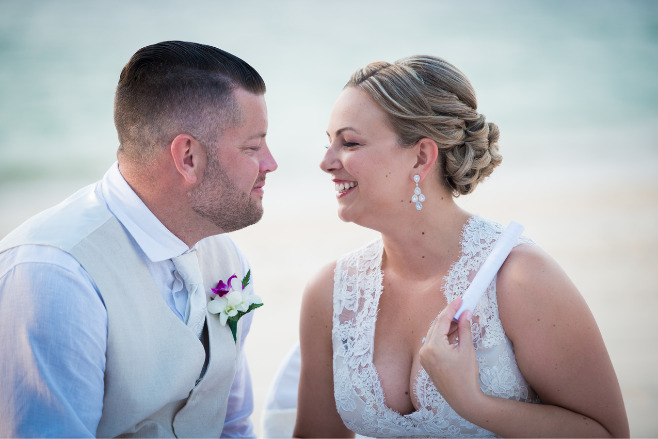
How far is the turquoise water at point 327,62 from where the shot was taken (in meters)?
12.1

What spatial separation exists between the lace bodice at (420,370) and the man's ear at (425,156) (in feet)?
1.07

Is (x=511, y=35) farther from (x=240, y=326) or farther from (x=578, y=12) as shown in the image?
(x=240, y=326)

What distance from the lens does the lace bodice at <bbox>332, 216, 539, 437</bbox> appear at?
2.75 meters

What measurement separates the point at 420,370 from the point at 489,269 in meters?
0.53

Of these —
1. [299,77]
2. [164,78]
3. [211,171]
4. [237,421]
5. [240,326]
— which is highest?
[299,77]

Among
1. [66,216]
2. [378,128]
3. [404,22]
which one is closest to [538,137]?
[404,22]

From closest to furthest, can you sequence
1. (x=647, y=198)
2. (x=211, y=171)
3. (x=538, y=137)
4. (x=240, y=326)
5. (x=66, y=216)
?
(x=66, y=216) → (x=211, y=171) → (x=240, y=326) → (x=647, y=198) → (x=538, y=137)

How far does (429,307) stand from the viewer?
9.73ft

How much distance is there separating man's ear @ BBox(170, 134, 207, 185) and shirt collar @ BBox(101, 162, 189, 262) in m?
0.21

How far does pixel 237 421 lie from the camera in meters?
3.25

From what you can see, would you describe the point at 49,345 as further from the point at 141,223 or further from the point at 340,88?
the point at 340,88

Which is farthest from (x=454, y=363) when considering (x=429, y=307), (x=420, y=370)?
(x=429, y=307)

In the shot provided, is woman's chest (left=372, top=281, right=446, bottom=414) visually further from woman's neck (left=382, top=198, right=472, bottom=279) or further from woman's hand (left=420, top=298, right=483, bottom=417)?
woman's hand (left=420, top=298, right=483, bottom=417)

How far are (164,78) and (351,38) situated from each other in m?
12.9
